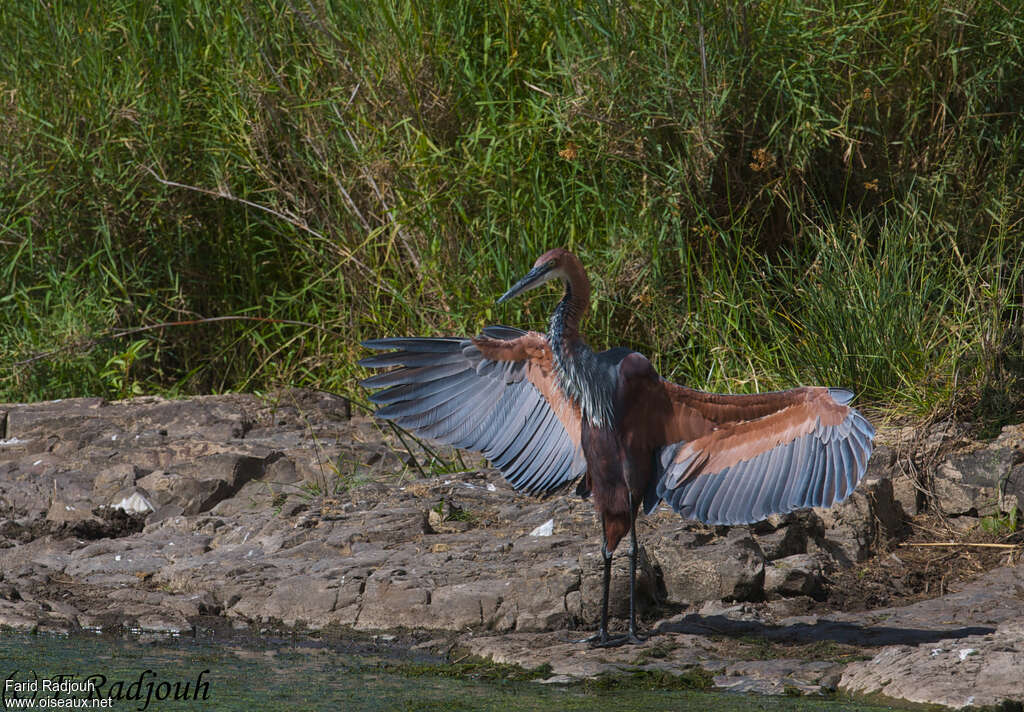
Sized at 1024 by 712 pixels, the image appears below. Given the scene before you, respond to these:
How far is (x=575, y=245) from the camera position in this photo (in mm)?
5852

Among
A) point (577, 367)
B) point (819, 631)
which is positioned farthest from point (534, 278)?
point (819, 631)

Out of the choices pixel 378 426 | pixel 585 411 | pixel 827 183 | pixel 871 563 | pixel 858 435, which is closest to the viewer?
pixel 858 435

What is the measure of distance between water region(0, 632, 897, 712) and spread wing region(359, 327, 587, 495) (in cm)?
77

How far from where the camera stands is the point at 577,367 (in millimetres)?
3826

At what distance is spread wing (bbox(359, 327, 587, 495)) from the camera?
13.3 feet

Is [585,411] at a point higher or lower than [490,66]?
lower

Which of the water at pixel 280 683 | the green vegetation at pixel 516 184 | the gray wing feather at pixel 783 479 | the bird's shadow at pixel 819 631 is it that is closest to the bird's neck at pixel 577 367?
the gray wing feather at pixel 783 479

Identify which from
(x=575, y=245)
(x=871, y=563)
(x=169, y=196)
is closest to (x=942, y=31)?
Result: (x=575, y=245)

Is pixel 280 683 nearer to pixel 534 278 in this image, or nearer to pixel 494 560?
pixel 494 560

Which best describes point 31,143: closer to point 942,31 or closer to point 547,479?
point 547,479

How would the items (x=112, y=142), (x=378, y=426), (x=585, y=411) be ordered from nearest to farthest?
(x=585, y=411), (x=378, y=426), (x=112, y=142)

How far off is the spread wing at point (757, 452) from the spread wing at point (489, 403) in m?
0.41

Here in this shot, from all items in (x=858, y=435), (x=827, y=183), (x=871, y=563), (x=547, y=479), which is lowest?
(x=871, y=563)

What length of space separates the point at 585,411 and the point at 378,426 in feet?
6.19
